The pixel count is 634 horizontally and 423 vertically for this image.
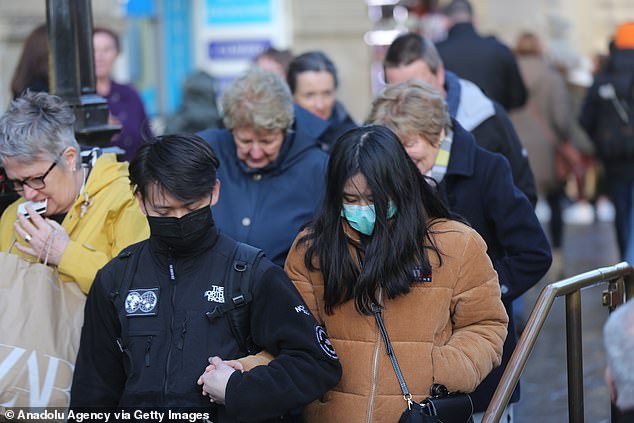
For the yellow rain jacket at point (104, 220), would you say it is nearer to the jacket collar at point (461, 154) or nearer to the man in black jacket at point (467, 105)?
the jacket collar at point (461, 154)

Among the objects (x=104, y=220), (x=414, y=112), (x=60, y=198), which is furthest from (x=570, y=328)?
(x=60, y=198)

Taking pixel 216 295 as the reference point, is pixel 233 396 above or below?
below

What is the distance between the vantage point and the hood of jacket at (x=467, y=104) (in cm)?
550

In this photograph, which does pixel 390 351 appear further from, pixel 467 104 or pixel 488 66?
pixel 488 66

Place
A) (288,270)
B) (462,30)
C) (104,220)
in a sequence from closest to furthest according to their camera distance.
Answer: (288,270), (104,220), (462,30)

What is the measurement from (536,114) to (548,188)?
67 centimetres

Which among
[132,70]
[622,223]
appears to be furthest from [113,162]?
[132,70]

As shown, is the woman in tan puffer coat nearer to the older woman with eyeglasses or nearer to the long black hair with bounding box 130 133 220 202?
A: the long black hair with bounding box 130 133 220 202

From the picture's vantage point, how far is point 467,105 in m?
5.59

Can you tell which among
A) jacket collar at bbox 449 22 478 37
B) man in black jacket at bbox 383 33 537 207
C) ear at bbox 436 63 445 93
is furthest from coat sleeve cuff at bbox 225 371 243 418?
jacket collar at bbox 449 22 478 37

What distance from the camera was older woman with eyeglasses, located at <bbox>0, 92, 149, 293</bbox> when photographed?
4121 millimetres

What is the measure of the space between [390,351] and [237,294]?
51 centimetres

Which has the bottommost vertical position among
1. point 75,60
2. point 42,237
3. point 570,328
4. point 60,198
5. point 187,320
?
point 570,328

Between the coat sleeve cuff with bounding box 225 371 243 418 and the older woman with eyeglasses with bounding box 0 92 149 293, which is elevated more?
the older woman with eyeglasses with bounding box 0 92 149 293
